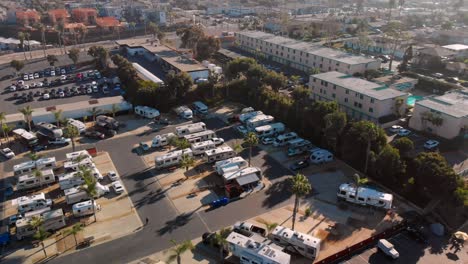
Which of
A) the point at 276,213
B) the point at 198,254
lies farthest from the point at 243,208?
the point at 198,254

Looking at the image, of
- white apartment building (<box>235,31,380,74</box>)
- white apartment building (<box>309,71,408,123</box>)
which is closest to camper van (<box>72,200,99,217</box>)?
white apartment building (<box>309,71,408,123</box>)

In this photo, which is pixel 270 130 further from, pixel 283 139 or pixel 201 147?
pixel 201 147

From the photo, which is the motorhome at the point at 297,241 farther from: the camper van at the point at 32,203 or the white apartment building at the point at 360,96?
the white apartment building at the point at 360,96

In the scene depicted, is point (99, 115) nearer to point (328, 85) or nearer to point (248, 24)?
point (328, 85)

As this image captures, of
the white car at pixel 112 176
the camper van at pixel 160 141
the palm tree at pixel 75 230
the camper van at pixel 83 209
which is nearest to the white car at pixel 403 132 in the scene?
the camper van at pixel 160 141

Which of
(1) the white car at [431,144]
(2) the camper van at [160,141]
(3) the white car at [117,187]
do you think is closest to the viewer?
(3) the white car at [117,187]

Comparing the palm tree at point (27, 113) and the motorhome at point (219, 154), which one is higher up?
the palm tree at point (27, 113)

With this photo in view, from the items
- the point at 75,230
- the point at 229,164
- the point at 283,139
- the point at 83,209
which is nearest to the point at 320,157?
the point at 283,139
